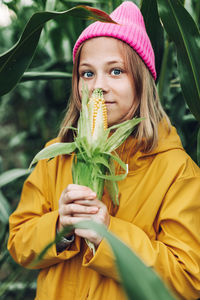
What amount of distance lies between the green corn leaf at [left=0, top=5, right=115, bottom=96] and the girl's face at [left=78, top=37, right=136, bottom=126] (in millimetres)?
152

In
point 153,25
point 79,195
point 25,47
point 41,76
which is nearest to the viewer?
point 79,195

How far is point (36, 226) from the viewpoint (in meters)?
0.93

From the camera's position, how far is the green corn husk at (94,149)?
75 centimetres

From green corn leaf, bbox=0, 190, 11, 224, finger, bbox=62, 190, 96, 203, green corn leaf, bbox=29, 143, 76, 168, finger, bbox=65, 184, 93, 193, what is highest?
green corn leaf, bbox=29, 143, 76, 168

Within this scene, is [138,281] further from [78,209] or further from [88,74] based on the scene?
[88,74]

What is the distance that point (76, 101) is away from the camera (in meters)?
1.04

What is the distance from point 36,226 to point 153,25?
0.75 m

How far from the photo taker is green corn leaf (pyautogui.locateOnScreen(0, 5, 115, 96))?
0.74 metres

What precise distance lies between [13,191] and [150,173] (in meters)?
1.14

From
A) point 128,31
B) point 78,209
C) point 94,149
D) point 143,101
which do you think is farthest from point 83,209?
point 128,31

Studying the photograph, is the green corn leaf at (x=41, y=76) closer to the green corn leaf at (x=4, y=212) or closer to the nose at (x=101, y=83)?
the nose at (x=101, y=83)

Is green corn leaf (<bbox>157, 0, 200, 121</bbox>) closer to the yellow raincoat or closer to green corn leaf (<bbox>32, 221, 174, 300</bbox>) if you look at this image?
the yellow raincoat

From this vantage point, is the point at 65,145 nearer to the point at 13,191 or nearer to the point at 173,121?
the point at 173,121

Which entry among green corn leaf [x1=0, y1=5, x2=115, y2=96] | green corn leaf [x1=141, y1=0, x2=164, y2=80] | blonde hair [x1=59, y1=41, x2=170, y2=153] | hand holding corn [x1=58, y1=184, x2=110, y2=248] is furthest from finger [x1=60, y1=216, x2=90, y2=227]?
green corn leaf [x1=141, y1=0, x2=164, y2=80]
